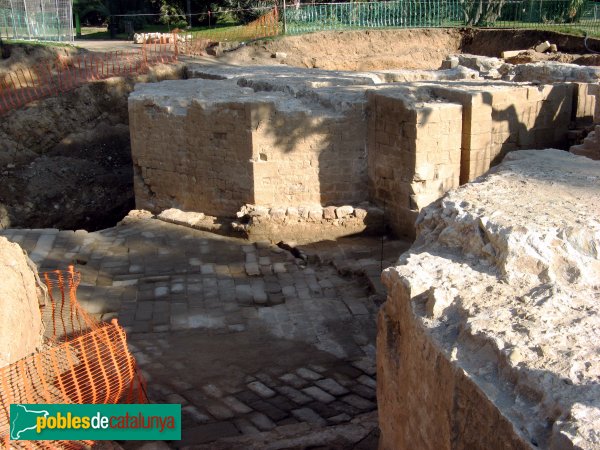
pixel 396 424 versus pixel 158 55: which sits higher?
pixel 158 55

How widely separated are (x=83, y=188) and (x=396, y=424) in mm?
11338

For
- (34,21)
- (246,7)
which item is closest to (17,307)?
(34,21)

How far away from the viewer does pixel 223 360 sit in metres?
7.08

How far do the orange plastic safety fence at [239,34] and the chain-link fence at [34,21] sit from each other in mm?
3298

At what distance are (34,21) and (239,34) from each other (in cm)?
596

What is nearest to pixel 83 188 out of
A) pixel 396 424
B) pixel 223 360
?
pixel 223 360

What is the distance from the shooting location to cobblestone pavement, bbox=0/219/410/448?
6270 millimetres

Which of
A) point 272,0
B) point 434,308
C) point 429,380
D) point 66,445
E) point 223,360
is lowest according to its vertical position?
point 223,360

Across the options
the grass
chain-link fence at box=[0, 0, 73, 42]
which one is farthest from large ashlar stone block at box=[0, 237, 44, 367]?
chain-link fence at box=[0, 0, 73, 42]

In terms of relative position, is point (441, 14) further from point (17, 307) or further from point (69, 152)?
point (17, 307)

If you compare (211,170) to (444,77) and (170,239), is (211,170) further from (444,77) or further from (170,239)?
(444,77)

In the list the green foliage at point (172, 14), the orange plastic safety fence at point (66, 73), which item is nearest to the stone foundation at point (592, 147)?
the orange plastic safety fence at point (66, 73)

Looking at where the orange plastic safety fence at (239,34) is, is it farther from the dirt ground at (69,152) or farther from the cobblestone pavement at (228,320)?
the cobblestone pavement at (228,320)

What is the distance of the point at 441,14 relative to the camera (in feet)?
75.6
